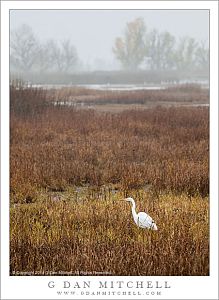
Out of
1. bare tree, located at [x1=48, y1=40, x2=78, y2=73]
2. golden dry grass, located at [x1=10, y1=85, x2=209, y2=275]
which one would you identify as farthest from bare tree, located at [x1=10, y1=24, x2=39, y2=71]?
golden dry grass, located at [x1=10, y1=85, x2=209, y2=275]

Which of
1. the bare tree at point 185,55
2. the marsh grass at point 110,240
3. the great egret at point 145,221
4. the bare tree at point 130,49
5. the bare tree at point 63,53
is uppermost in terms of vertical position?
the bare tree at point 63,53

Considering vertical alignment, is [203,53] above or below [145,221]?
above

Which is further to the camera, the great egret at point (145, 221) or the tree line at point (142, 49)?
the tree line at point (142, 49)

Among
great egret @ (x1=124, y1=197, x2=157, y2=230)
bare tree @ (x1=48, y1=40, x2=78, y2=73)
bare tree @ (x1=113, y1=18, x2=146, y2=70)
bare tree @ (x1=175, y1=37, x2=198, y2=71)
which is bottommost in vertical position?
great egret @ (x1=124, y1=197, x2=157, y2=230)

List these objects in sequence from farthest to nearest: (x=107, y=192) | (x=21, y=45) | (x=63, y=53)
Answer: (x=63, y=53)
(x=21, y=45)
(x=107, y=192)

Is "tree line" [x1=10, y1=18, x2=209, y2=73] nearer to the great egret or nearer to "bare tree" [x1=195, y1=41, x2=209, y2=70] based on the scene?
"bare tree" [x1=195, y1=41, x2=209, y2=70]

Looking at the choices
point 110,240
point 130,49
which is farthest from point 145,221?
point 130,49

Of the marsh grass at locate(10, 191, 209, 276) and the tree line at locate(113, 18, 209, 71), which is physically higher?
the tree line at locate(113, 18, 209, 71)

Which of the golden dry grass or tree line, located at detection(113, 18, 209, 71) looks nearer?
the golden dry grass

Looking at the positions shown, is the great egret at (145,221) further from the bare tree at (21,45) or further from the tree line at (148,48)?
the tree line at (148,48)

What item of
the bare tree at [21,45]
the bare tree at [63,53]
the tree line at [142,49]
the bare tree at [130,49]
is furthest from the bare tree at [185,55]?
the bare tree at [21,45]

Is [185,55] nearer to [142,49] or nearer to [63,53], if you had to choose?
[142,49]

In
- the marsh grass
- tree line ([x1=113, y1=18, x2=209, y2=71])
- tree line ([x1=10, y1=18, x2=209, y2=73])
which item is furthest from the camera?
tree line ([x1=113, y1=18, x2=209, y2=71])

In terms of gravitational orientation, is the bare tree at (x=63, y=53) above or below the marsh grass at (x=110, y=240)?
above
